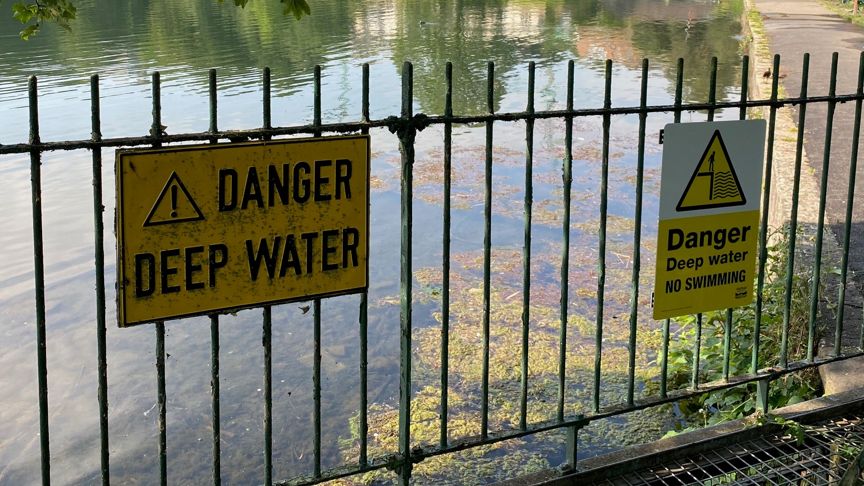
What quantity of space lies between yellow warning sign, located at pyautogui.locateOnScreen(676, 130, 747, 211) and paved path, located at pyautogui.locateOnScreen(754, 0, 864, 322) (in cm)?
178

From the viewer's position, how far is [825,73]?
16438 mm

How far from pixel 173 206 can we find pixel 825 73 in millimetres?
15488

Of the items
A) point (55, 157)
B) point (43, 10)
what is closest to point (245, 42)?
point (55, 157)

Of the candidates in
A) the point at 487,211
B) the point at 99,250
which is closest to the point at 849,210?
the point at 487,211

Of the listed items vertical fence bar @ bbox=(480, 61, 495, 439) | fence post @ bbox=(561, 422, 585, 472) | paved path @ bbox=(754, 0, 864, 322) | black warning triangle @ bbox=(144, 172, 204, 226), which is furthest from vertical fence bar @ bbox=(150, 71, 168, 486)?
paved path @ bbox=(754, 0, 864, 322)

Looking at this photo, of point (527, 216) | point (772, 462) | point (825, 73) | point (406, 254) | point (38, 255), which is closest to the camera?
point (38, 255)

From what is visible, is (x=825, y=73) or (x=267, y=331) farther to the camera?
(x=825, y=73)

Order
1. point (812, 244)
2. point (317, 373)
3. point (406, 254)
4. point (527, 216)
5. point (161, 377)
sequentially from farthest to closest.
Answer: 1. point (812, 244)
2. point (527, 216)
3. point (406, 254)
4. point (317, 373)
5. point (161, 377)

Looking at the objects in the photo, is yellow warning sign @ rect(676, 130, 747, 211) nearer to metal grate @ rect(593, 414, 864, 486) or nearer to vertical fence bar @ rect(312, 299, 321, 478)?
metal grate @ rect(593, 414, 864, 486)

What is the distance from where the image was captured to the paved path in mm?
7859

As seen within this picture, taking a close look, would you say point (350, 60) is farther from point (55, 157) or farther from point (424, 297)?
point (424, 297)

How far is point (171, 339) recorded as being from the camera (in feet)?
24.1

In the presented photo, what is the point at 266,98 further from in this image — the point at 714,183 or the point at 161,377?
the point at 714,183

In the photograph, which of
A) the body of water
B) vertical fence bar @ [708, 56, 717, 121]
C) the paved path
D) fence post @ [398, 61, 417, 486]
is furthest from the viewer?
the paved path
